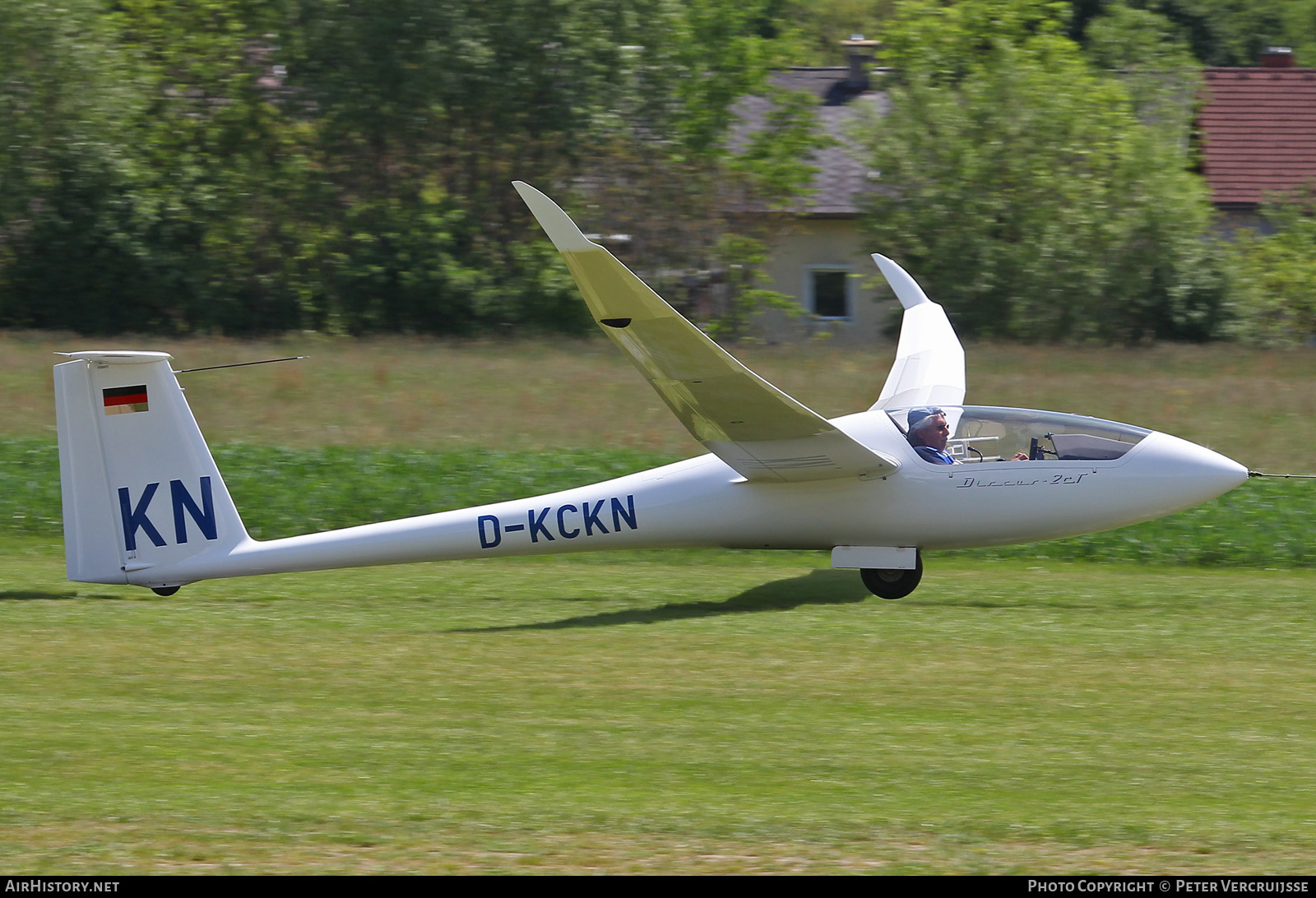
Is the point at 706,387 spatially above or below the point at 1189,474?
above

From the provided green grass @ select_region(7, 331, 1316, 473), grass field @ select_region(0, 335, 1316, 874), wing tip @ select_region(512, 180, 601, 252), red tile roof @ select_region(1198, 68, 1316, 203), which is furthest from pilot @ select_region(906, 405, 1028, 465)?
red tile roof @ select_region(1198, 68, 1316, 203)

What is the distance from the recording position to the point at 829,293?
35781 millimetres

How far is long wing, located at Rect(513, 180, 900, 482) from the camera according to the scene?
8.30 m

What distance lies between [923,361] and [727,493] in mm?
3727

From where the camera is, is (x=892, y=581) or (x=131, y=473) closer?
(x=131, y=473)

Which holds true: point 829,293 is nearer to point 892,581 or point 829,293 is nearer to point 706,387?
point 892,581

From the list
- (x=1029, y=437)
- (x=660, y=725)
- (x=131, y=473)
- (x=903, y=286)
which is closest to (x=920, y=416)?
(x=1029, y=437)

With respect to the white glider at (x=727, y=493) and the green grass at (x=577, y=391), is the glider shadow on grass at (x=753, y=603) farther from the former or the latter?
the green grass at (x=577, y=391)

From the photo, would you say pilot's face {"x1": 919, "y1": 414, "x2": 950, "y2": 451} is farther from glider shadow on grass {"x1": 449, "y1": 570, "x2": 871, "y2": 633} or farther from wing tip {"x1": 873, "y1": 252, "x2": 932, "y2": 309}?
wing tip {"x1": 873, "y1": 252, "x2": 932, "y2": 309}

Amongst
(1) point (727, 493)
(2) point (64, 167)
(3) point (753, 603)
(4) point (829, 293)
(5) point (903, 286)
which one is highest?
(2) point (64, 167)
